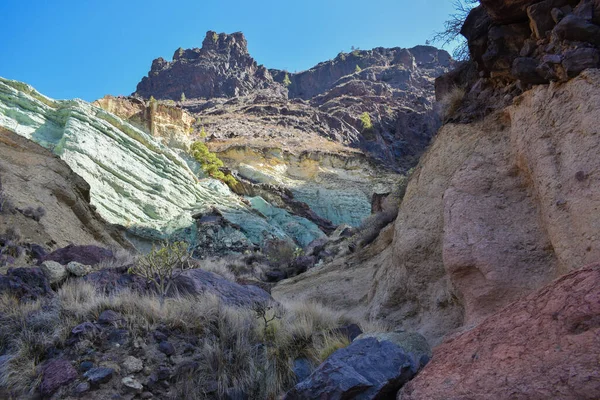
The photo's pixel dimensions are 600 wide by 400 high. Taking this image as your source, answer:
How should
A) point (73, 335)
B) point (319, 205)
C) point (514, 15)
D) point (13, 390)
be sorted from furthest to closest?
point (319, 205)
point (514, 15)
point (73, 335)
point (13, 390)

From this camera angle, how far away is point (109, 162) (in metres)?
23.1

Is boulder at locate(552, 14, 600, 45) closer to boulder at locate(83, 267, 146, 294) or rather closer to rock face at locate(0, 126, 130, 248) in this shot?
boulder at locate(83, 267, 146, 294)

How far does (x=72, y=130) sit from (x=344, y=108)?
203 feet

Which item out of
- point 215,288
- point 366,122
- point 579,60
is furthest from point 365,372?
point 366,122

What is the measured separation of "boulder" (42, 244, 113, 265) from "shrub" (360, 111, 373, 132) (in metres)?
65.4

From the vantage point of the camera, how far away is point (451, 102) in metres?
7.24

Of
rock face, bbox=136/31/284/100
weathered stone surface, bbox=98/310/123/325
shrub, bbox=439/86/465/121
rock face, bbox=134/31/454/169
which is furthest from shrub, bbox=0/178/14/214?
rock face, bbox=136/31/284/100

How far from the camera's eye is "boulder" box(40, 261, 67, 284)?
24.2 ft

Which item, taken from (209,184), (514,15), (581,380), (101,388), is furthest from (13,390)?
(209,184)

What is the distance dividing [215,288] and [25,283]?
2770 mm

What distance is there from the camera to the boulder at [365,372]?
10.8ft

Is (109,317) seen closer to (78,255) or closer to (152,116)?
(78,255)

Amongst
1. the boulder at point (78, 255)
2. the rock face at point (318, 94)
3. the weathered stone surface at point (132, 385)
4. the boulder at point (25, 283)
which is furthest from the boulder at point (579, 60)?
the rock face at point (318, 94)

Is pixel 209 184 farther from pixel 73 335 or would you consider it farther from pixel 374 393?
pixel 374 393
